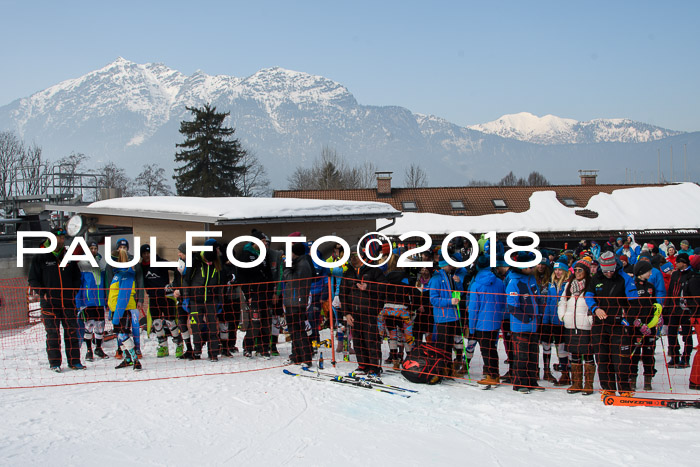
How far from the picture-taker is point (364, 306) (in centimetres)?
761

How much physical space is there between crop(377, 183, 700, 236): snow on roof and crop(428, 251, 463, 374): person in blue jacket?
1657 cm

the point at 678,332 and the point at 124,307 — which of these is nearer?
the point at 124,307

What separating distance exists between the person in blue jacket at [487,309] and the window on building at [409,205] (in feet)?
68.9

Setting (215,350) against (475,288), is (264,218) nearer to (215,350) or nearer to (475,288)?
(215,350)

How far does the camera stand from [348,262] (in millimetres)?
7828

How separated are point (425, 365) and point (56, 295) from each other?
510cm

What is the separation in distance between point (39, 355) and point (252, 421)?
16.1ft

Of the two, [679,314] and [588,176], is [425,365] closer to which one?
[679,314]

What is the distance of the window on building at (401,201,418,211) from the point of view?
28.3m

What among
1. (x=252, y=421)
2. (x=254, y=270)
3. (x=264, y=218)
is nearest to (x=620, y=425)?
(x=252, y=421)

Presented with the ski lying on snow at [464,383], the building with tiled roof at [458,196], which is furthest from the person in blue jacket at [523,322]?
the building with tiled roof at [458,196]

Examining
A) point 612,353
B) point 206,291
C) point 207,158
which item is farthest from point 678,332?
point 207,158

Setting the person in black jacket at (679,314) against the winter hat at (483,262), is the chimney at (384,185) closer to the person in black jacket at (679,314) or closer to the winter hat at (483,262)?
the person in black jacket at (679,314)

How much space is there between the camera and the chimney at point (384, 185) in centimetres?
2988
